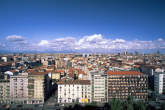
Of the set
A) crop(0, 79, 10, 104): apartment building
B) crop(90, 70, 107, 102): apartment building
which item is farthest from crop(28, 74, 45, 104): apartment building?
crop(90, 70, 107, 102): apartment building

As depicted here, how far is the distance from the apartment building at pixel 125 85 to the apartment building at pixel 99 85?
2.42ft

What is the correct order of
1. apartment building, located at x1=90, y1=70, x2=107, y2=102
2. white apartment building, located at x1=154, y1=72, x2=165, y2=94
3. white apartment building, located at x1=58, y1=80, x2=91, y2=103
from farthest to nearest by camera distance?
white apartment building, located at x1=154, y1=72, x2=165, y2=94 < white apartment building, located at x1=58, y1=80, x2=91, y2=103 < apartment building, located at x1=90, y1=70, x2=107, y2=102

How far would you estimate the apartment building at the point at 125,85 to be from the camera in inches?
842

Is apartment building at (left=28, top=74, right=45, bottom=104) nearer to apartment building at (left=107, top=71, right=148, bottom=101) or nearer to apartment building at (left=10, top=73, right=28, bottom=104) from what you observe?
apartment building at (left=10, top=73, right=28, bottom=104)

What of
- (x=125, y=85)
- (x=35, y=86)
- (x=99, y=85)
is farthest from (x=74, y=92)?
(x=125, y=85)

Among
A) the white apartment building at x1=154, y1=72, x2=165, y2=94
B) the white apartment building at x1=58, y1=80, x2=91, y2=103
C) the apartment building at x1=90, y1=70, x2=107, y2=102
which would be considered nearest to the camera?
the apartment building at x1=90, y1=70, x2=107, y2=102

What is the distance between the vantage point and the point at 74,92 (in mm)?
21625

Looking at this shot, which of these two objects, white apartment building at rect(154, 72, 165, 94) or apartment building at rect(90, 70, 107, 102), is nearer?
apartment building at rect(90, 70, 107, 102)

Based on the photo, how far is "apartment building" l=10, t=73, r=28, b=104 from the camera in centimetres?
2138

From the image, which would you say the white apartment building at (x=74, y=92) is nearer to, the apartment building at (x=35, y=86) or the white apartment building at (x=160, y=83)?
the apartment building at (x=35, y=86)

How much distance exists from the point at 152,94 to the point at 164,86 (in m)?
2.95

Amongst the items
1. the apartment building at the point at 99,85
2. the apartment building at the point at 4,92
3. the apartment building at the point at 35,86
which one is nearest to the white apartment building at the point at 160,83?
the apartment building at the point at 99,85

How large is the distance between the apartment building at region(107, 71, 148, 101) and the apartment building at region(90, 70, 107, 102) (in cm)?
74

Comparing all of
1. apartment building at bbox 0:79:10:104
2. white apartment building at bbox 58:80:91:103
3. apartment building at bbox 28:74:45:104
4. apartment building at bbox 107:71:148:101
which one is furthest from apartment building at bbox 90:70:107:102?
apartment building at bbox 0:79:10:104
